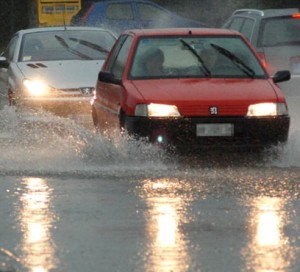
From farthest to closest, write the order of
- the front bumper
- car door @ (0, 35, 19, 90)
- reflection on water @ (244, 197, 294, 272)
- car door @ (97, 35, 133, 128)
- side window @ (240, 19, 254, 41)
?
side window @ (240, 19, 254, 41) < car door @ (0, 35, 19, 90) < car door @ (97, 35, 133, 128) < the front bumper < reflection on water @ (244, 197, 294, 272)

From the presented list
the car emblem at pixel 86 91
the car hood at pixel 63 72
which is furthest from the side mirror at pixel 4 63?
the car emblem at pixel 86 91

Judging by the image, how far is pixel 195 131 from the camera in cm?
1222

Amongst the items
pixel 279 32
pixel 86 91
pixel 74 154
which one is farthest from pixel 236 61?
pixel 279 32

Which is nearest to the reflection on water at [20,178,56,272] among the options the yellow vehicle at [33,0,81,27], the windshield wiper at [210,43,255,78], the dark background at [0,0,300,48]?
A: the windshield wiper at [210,43,255,78]

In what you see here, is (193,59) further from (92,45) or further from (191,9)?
(191,9)

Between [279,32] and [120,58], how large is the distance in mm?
5601

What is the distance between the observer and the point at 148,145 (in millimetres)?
12258

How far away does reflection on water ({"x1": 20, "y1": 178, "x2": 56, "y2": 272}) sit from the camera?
7.70 metres

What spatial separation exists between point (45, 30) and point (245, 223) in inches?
399

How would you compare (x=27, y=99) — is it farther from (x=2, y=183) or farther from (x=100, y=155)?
(x=2, y=183)

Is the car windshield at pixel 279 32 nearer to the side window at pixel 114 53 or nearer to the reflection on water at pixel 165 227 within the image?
the side window at pixel 114 53

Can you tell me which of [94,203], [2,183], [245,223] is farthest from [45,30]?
[245,223]

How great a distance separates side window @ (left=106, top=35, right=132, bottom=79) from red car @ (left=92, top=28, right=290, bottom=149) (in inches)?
1.0

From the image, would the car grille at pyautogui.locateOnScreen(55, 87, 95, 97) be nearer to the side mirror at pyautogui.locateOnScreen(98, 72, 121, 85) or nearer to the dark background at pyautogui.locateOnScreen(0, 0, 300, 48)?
the side mirror at pyautogui.locateOnScreen(98, 72, 121, 85)
